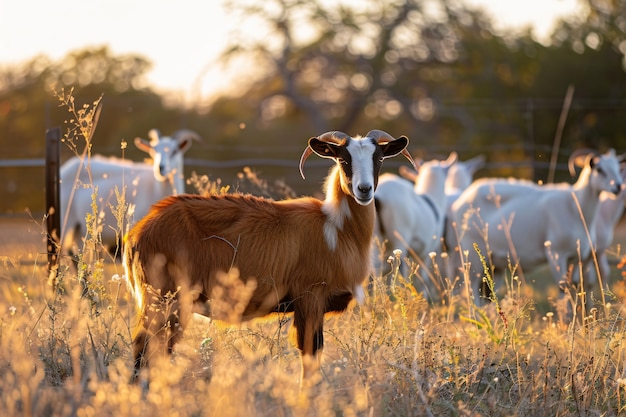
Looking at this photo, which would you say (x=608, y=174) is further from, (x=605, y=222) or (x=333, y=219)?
(x=333, y=219)

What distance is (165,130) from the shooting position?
25.9 metres

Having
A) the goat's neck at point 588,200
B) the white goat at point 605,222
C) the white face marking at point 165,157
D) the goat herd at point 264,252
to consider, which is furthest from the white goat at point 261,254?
the white goat at point 605,222

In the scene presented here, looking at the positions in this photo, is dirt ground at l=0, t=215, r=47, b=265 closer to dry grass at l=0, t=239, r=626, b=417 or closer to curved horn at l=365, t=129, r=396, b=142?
dry grass at l=0, t=239, r=626, b=417

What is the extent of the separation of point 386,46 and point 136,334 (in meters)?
25.8

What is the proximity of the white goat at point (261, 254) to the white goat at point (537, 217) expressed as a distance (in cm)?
474

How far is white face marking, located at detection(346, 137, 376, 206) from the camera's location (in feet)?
17.8

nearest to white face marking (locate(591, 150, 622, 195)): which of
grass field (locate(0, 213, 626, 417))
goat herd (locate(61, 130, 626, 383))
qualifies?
grass field (locate(0, 213, 626, 417))

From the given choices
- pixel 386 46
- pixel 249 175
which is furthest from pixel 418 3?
pixel 249 175

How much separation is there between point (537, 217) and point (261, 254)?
5.99 metres

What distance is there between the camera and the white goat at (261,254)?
16.9 ft

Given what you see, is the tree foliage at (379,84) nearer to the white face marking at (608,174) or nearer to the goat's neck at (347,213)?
the white face marking at (608,174)

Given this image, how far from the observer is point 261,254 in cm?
537

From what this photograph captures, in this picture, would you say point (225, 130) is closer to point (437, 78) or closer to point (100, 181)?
point (437, 78)

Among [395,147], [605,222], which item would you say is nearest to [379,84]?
[605,222]
